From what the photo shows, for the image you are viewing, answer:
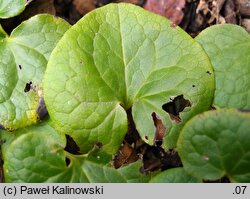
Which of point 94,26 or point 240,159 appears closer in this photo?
point 240,159

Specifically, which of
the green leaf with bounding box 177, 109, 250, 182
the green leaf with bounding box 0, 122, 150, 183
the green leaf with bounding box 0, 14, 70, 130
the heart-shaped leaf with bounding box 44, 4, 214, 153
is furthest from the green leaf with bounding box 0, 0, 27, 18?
the green leaf with bounding box 177, 109, 250, 182

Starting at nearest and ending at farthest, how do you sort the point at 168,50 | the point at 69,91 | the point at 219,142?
the point at 219,142
the point at 69,91
the point at 168,50

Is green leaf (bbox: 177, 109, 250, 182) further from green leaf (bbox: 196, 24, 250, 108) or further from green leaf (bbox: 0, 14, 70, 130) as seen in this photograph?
green leaf (bbox: 0, 14, 70, 130)

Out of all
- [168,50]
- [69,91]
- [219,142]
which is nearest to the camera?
[219,142]

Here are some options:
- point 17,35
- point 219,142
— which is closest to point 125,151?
point 219,142

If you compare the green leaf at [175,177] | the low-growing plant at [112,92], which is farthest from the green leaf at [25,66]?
the green leaf at [175,177]

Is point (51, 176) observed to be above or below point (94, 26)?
below
